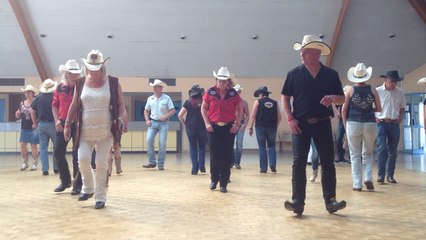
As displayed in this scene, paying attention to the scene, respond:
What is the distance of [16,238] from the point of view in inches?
124

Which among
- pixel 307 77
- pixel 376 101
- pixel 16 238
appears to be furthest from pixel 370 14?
pixel 16 238

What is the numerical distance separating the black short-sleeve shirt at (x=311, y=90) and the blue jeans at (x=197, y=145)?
405cm

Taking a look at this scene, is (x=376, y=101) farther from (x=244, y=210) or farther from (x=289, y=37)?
(x=289, y=37)

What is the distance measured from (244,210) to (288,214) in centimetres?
44

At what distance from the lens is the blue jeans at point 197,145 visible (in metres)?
8.03

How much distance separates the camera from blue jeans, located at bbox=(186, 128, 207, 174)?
803 centimetres

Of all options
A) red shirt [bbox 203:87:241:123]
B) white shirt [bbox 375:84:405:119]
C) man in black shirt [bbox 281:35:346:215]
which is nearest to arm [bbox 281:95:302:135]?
man in black shirt [bbox 281:35:346:215]

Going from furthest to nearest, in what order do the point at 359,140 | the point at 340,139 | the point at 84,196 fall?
the point at 340,139 → the point at 359,140 → the point at 84,196

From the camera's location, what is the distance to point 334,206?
13.2ft

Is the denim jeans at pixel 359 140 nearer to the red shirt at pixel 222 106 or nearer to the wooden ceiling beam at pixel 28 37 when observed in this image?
the red shirt at pixel 222 106

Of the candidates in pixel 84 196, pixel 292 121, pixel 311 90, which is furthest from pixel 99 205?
pixel 311 90

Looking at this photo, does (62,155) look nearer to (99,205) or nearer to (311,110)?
(99,205)

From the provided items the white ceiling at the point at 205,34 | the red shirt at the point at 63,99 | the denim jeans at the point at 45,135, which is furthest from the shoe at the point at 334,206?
the white ceiling at the point at 205,34

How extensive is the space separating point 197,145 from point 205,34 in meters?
6.65
